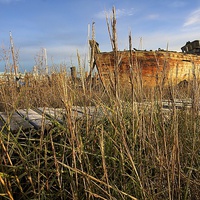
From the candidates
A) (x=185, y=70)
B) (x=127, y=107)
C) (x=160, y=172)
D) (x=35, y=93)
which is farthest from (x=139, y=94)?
(x=185, y=70)

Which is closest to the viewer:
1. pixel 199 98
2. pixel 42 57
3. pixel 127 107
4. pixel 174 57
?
pixel 199 98

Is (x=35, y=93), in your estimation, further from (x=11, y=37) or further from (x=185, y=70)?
(x=185, y=70)

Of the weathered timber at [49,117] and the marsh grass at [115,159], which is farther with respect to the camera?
the weathered timber at [49,117]

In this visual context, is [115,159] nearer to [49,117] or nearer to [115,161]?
[115,161]

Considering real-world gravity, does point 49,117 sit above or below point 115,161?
above

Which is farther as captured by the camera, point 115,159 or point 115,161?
point 115,161

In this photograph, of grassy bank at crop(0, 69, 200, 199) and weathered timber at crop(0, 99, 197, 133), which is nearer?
grassy bank at crop(0, 69, 200, 199)

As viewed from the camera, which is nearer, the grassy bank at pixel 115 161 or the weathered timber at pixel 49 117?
the grassy bank at pixel 115 161

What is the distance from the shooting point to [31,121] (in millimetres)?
1948

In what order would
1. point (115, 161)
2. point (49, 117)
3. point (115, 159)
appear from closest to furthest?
point (115, 159)
point (115, 161)
point (49, 117)

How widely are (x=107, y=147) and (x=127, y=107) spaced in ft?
2.94

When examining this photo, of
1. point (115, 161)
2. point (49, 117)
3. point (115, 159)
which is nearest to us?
point (115, 159)

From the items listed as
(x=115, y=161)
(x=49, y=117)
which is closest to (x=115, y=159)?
(x=115, y=161)

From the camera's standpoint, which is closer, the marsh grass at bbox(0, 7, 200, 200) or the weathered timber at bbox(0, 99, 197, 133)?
the marsh grass at bbox(0, 7, 200, 200)
